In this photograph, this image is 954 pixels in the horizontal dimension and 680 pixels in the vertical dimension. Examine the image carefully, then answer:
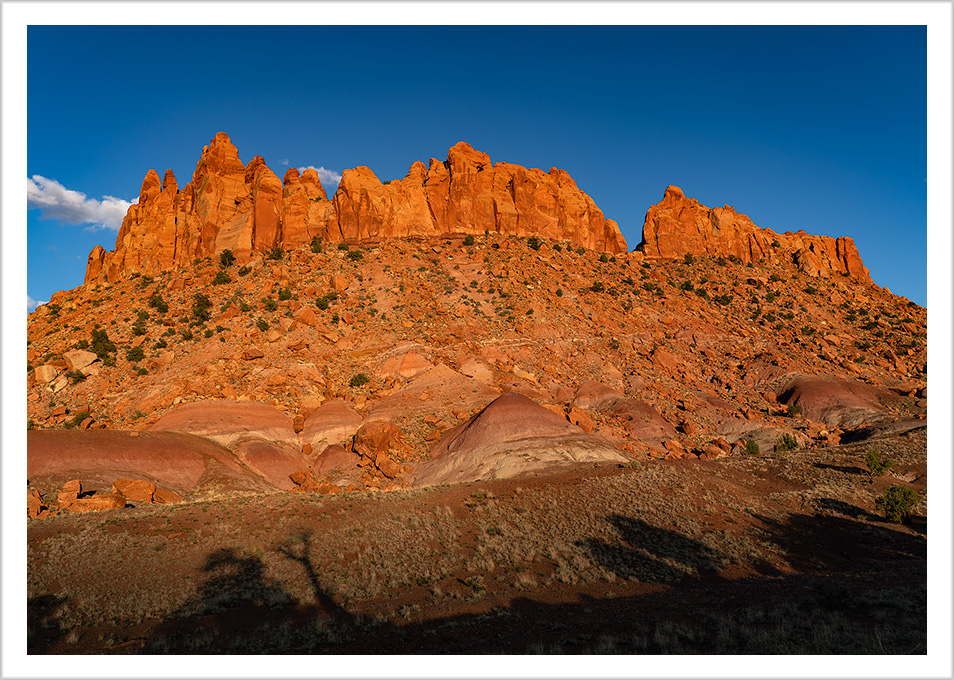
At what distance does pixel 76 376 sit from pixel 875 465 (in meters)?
54.5

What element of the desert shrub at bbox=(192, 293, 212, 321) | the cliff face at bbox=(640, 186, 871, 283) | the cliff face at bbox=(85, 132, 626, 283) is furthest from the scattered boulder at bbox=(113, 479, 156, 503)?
the cliff face at bbox=(640, 186, 871, 283)

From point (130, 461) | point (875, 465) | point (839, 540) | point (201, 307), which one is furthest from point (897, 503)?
point (201, 307)

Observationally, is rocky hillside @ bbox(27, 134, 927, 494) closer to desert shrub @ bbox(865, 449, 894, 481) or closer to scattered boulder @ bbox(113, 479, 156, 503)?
scattered boulder @ bbox(113, 479, 156, 503)

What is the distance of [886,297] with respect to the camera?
76.1 meters

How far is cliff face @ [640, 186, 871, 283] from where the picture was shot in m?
77.4

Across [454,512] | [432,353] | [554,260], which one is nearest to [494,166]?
[554,260]

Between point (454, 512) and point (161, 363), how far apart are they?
33.0m

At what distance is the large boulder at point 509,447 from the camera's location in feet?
100.0

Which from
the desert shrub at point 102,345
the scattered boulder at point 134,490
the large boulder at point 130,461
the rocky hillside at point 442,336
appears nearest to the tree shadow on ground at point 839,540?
the rocky hillside at point 442,336

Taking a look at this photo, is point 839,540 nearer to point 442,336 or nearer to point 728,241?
point 442,336

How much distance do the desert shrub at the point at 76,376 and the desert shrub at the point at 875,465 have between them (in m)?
54.0

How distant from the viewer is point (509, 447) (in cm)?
3200

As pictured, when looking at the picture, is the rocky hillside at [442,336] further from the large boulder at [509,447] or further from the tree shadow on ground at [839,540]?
the tree shadow on ground at [839,540]

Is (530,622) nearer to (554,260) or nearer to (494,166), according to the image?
(554,260)
